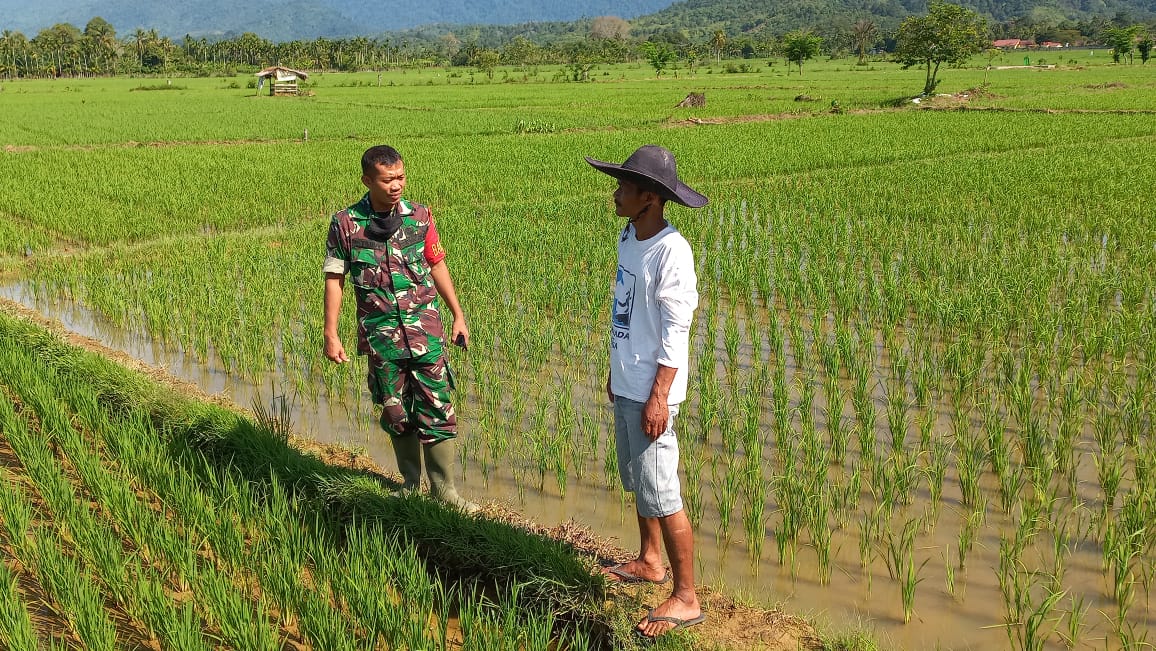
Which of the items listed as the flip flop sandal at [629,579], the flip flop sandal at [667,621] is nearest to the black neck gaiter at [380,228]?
the flip flop sandal at [629,579]

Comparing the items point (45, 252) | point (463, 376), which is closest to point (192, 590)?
point (463, 376)

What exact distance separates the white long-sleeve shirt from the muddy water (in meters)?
0.89

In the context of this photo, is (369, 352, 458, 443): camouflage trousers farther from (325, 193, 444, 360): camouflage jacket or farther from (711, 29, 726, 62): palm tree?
(711, 29, 726, 62): palm tree

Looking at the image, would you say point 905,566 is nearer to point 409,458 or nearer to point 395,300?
point 409,458

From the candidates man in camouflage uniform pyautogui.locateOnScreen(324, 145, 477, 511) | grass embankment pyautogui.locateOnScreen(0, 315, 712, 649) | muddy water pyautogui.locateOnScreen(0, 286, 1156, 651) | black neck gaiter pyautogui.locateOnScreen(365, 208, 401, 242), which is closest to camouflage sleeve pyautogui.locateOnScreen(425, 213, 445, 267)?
man in camouflage uniform pyautogui.locateOnScreen(324, 145, 477, 511)

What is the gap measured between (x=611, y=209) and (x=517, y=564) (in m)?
7.86

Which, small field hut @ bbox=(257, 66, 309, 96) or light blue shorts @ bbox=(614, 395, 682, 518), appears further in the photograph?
small field hut @ bbox=(257, 66, 309, 96)

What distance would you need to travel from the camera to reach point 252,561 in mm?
2744

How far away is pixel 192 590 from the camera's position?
2664 mm

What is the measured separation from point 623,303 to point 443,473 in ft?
4.31

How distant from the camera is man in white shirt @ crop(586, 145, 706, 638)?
236cm

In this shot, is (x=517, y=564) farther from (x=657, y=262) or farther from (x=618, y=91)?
(x=618, y=91)

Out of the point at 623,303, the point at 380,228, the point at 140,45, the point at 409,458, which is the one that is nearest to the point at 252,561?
the point at 409,458

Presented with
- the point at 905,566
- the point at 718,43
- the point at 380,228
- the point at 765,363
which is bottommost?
the point at 905,566
